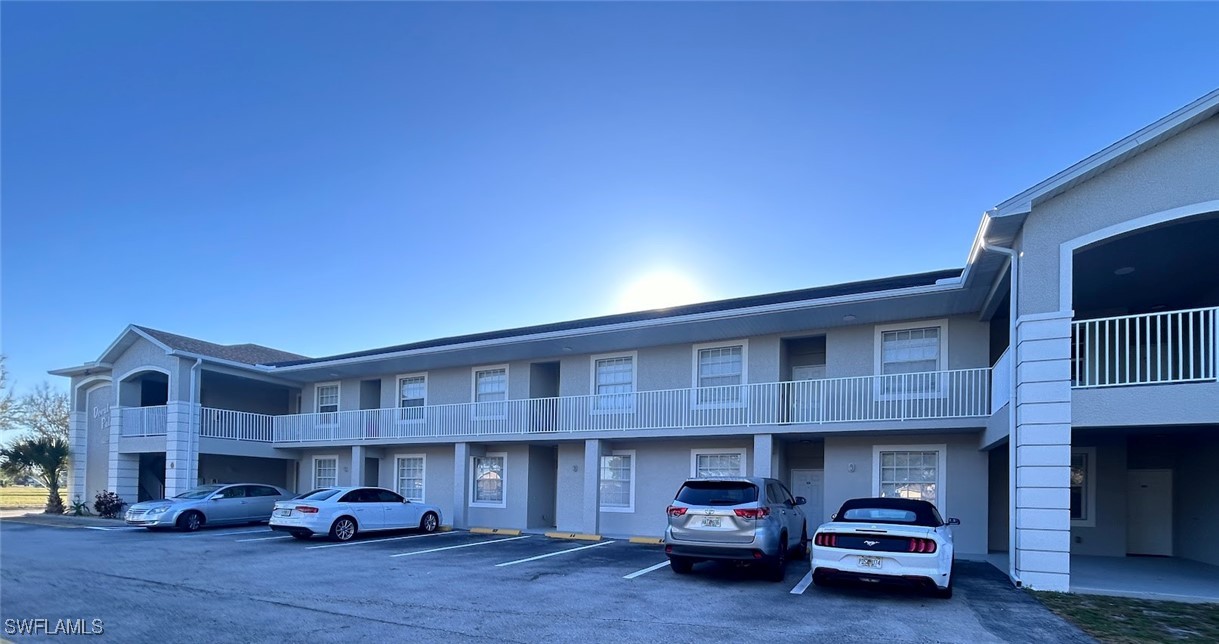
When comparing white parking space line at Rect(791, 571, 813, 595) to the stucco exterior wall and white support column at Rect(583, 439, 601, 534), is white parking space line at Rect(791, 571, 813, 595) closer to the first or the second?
the stucco exterior wall

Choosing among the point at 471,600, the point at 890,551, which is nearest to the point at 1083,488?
the point at 890,551

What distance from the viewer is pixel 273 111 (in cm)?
1636

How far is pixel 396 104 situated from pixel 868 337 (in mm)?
11568

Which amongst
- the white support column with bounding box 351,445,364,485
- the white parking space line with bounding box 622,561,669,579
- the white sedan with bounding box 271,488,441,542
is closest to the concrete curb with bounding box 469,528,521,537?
the white sedan with bounding box 271,488,441,542

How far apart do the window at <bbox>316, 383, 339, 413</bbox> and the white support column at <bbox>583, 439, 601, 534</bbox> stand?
11.0m

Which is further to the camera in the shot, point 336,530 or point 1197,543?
point 336,530

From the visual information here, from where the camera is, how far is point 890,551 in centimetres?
970

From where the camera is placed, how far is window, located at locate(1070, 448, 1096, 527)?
51.9ft

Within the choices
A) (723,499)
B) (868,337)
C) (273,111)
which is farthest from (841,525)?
Answer: (273,111)

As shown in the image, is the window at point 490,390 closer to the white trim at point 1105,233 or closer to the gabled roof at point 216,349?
the gabled roof at point 216,349

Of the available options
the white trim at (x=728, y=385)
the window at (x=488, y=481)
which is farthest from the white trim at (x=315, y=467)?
the white trim at (x=728, y=385)

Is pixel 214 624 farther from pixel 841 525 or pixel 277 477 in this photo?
pixel 277 477

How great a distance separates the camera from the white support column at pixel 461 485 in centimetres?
2084

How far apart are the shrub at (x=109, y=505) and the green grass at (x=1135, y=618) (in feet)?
84.8
